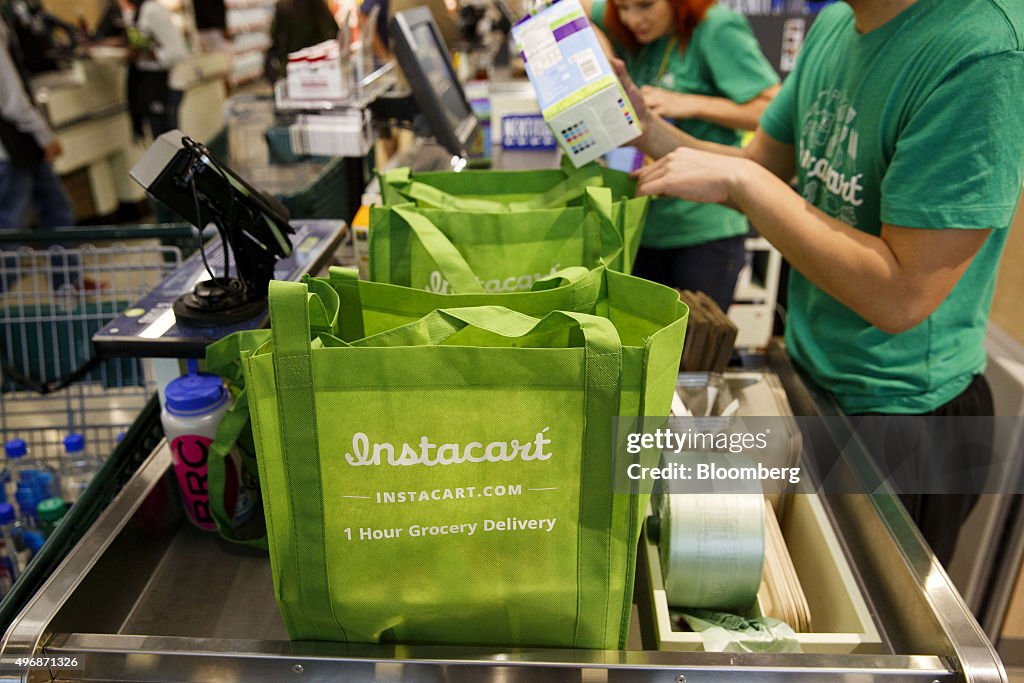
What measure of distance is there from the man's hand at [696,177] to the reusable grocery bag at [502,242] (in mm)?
89

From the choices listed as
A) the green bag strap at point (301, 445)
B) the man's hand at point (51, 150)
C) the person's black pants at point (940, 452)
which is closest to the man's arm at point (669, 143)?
the person's black pants at point (940, 452)

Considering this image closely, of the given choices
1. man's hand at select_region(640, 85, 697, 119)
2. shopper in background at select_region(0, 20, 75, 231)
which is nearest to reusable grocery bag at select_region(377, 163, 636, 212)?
man's hand at select_region(640, 85, 697, 119)

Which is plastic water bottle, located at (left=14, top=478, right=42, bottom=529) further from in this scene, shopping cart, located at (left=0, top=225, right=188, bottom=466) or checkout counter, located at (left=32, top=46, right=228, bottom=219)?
checkout counter, located at (left=32, top=46, right=228, bottom=219)

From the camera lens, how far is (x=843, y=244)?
4.12ft

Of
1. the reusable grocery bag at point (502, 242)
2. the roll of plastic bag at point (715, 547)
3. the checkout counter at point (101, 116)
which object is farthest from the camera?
the checkout counter at point (101, 116)

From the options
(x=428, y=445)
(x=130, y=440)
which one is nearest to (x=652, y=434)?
(x=428, y=445)

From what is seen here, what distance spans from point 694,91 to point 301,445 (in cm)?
194

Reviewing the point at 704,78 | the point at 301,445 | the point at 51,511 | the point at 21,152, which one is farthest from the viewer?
the point at 21,152

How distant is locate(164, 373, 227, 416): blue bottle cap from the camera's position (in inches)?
47.8

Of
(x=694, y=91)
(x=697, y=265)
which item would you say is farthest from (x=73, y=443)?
(x=694, y=91)

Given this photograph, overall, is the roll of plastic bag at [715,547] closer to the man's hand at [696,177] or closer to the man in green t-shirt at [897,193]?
the man in green t-shirt at [897,193]

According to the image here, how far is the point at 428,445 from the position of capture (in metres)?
0.88

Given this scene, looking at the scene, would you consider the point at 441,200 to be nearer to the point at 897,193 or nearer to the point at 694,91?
the point at 897,193

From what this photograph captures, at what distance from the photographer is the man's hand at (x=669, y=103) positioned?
90.5 inches
